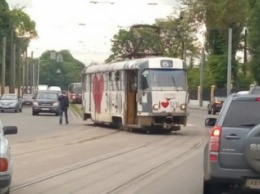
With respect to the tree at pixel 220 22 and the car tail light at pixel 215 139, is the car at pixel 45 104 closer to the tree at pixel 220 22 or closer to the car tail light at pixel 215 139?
the tree at pixel 220 22

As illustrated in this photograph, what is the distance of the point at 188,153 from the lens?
24906 millimetres

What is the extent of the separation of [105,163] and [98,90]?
20749 mm

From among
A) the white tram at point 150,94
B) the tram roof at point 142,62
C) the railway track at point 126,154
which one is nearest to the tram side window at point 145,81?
the white tram at point 150,94

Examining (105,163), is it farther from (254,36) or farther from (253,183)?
(254,36)

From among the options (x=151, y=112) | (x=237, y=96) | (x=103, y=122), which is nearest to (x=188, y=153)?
(x=151, y=112)

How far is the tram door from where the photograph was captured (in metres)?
36.1

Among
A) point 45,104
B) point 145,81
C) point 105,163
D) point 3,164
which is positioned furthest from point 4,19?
point 3,164

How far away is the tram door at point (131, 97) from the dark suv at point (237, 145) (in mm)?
24048

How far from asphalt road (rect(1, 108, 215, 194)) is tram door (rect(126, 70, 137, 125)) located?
76.4 inches

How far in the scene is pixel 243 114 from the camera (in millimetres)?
11844

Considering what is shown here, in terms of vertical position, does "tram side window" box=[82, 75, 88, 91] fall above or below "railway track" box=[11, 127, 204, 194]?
above

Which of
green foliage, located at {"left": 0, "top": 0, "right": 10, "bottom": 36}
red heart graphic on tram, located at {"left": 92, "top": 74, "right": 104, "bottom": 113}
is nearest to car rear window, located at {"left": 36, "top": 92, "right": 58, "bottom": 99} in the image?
red heart graphic on tram, located at {"left": 92, "top": 74, "right": 104, "bottom": 113}

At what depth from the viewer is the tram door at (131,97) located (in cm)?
3608

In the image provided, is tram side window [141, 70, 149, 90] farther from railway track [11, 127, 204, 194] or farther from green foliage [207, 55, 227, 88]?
green foliage [207, 55, 227, 88]
